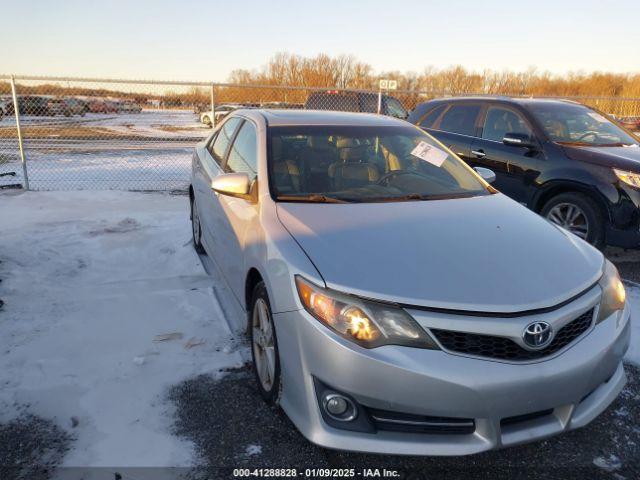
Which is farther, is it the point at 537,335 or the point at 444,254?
the point at 444,254

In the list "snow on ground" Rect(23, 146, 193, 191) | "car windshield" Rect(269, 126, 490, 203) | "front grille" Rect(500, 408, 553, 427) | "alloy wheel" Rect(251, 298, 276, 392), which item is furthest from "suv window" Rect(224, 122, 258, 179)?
"snow on ground" Rect(23, 146, 193, 191)

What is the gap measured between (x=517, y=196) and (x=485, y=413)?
430 cm

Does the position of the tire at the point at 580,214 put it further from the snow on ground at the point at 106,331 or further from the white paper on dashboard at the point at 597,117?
the snow on ground at the point at 106,331

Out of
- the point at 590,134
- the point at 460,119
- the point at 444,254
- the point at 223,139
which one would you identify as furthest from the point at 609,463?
the point at 460,119

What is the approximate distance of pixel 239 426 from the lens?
2510mm

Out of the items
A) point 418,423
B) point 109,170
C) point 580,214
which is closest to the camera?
point 418,423

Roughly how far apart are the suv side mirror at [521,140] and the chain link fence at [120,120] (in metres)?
4.99

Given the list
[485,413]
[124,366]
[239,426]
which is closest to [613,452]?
[485,413]

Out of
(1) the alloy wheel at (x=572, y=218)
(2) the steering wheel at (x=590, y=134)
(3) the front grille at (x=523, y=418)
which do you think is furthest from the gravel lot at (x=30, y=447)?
(2) the steering wheel at (x=590, y=134)

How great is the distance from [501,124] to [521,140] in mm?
613

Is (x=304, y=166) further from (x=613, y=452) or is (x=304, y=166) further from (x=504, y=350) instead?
(x=613, y=452)

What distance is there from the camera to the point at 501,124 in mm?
6078

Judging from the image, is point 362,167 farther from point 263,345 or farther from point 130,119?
point 130,119

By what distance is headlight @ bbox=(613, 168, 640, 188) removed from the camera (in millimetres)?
4742
